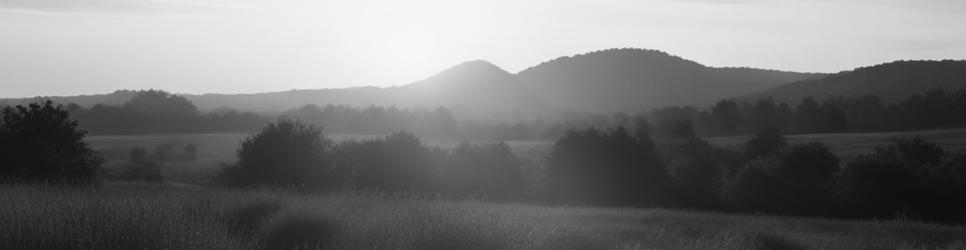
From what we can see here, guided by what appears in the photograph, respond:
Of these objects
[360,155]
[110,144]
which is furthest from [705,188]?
[110,144]

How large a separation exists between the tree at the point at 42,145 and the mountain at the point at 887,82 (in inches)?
5934

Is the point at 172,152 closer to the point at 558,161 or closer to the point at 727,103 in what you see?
the point at 558,161

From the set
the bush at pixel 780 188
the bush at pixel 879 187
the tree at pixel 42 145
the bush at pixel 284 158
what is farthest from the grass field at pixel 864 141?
the tree at pixel 42 145

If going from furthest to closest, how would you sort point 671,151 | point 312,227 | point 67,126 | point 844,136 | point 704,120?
1. point 704,120
2. point 844,136
3. point 671,151
4. point 67,126
5. point 312,227

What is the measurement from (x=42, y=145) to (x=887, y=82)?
174688 millimetres

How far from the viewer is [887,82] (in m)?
178

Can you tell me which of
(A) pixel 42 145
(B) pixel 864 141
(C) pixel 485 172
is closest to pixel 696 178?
(C) pixel 485 172

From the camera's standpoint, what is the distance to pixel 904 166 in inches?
1938

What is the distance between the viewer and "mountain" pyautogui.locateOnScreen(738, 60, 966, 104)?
167875mm

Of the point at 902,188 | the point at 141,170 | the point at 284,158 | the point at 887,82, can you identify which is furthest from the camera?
the point at 887,82

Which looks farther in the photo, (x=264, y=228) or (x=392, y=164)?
(x=392, y=164)

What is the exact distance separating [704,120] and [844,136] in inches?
1031

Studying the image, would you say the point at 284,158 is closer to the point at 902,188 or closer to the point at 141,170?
the point at 141,170

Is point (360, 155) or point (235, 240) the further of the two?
point (360, 155)
